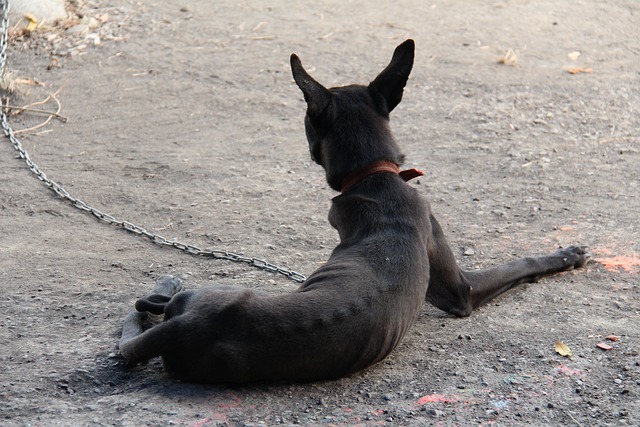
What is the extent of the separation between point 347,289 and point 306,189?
3162 mm

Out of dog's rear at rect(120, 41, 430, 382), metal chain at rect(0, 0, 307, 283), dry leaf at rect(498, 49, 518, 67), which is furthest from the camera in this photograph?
dry leaf at rect(498, 49, 518, 67)

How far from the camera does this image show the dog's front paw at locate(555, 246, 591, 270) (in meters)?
6.07

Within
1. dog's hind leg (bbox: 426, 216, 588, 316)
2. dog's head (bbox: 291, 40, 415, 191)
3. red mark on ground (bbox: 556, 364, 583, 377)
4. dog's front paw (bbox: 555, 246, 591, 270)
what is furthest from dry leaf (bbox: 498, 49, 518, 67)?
red mark on ground (bbox: 556, 364, 583, 377)

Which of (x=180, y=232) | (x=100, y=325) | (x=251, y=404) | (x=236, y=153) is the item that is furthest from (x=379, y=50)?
(x=251, y=404)

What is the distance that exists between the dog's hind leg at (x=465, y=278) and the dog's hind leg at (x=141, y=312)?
1.48 meters

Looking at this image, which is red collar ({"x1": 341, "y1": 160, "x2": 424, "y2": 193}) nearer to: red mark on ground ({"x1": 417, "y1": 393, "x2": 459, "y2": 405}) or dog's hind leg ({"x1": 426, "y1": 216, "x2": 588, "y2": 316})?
dog's hind leg ({"x1": 426, "y1": 216, "x2": 588, "y2": 316})

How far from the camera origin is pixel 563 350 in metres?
4.88

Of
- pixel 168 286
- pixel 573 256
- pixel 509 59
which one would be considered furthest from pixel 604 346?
pixel 509 59

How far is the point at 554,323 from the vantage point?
5281mm

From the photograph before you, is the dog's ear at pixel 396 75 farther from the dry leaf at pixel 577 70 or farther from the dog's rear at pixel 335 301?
the dry leaf at pixel 577 70

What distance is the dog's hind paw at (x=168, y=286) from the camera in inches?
214

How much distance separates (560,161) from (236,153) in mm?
2766

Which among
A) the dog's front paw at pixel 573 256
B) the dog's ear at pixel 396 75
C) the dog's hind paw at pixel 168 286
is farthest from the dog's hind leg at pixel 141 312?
the dog's front paw at pixel 573 256

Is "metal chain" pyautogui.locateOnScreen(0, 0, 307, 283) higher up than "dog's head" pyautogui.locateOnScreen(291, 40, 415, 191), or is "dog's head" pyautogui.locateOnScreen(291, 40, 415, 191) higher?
"dog's head" pyautogui.locateOnScreen(291, 40, 415, 191)
